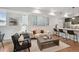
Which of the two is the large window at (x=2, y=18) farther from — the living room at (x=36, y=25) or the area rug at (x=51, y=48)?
the area rug at (x=51, y=48)

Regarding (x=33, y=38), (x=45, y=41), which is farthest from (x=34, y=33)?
(x=45, y=41)

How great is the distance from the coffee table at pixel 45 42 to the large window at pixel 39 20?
345mm

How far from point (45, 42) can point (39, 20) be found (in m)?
0.52

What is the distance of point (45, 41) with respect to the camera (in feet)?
7.07

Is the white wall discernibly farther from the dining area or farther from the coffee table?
the coffee table

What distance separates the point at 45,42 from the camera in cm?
215

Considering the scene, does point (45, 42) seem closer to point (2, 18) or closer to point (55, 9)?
point (55, 9)

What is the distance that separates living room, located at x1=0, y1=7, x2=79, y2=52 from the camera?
210cm

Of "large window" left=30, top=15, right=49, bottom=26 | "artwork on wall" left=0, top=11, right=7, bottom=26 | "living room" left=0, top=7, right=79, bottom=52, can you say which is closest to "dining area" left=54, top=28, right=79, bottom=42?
"living room" left=0, top=7, right=79, bottom=52

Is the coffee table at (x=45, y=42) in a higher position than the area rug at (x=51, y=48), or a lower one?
higher

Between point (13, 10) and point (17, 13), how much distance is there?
0.37 feet

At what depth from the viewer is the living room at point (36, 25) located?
210 centimetres

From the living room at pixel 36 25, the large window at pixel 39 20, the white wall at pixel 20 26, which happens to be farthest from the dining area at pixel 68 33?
the large window at pixel 39 20

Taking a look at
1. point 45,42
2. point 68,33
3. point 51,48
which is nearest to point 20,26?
point 45,42
